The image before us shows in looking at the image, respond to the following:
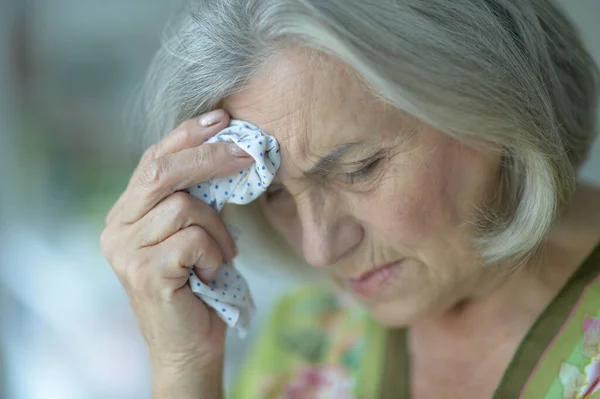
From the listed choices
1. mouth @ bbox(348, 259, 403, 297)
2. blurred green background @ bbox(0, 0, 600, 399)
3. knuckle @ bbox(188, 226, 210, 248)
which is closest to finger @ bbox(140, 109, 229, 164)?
knuckle @ bbox(188, 226, 210, 248)

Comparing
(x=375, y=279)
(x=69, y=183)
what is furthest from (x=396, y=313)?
(x=69, y=183)

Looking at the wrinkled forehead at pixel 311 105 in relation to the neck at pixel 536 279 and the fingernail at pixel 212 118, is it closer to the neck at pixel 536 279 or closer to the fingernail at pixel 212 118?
the fingernail at pixel 212 118

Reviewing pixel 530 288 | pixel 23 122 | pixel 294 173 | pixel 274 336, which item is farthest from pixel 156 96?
pixel 23 122

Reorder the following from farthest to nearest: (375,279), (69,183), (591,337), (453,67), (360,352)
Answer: (69,183), (360,352), (375,279), (591,337), (453,67)

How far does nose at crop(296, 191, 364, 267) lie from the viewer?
1213 millimetres

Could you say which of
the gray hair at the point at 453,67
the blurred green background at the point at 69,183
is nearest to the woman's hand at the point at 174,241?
the gray hair at the point at 453,67

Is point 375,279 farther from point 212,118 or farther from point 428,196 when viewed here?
point 212,118

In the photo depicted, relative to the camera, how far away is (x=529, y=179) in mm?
1194

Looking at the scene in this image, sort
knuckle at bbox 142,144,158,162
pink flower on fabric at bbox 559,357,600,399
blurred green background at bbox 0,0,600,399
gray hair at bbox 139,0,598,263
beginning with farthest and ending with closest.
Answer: blurred green background at bbox 0,0,600,399 → knuckle at bbox 142,144,158,162 → pink flower on fabric at bbox 559,357,600,399 → gray hair at bbox 139,0,598,263

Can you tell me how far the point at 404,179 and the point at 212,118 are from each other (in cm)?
36

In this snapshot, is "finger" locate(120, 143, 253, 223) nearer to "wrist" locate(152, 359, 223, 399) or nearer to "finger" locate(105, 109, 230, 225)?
"finger" locate(105, 109, 230, 225)

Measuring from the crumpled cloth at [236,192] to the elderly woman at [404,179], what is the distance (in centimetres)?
2

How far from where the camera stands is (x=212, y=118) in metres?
1.21

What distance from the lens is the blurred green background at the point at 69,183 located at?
2.57m
